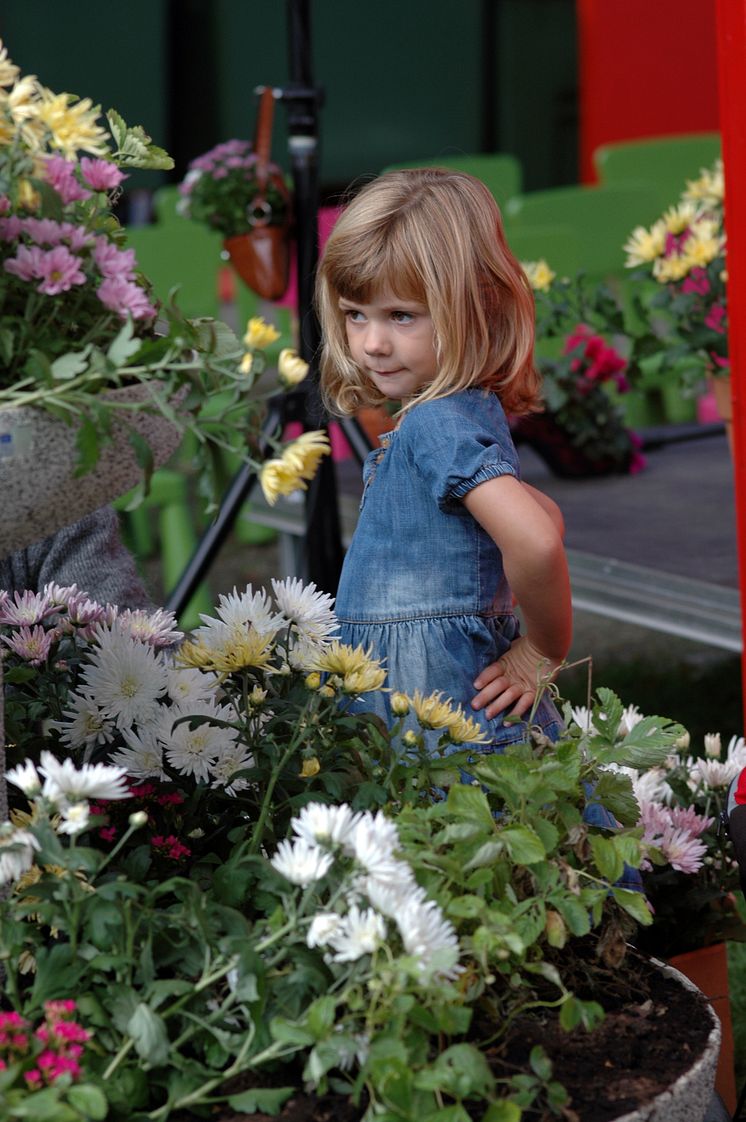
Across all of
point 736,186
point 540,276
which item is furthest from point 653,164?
point 736,186

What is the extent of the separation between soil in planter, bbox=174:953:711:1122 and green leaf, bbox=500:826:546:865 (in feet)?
0.42

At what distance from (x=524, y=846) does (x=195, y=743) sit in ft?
0.92

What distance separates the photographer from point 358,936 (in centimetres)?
91

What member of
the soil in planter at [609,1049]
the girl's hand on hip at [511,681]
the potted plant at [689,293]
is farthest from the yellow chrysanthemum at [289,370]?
the potted plant at [689,293]

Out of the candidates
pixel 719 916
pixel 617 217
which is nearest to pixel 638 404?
pixel 617 217

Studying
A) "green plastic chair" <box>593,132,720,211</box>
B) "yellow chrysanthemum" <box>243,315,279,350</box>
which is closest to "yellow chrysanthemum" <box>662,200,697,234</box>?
"yellow chrysanthemum" <box>243,315,279,350</box>

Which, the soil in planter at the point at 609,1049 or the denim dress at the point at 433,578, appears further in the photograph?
the denim dress at the point at 433,578

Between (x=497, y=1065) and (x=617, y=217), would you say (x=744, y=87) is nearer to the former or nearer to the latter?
(x=497, y=1065)

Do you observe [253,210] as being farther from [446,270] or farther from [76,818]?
[76,818]

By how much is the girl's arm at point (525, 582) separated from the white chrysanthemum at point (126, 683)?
14.6 inches

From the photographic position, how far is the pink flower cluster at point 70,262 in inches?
35.2

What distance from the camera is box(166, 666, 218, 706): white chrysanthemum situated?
1227mm

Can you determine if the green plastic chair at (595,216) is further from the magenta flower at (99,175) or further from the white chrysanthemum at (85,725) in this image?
the magenta flower at (99,175)

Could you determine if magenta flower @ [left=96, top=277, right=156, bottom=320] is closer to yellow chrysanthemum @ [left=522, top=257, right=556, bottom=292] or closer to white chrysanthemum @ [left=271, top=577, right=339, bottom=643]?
white chrysanthemum @ [left=271, top=577, right=339, bottom=643]
